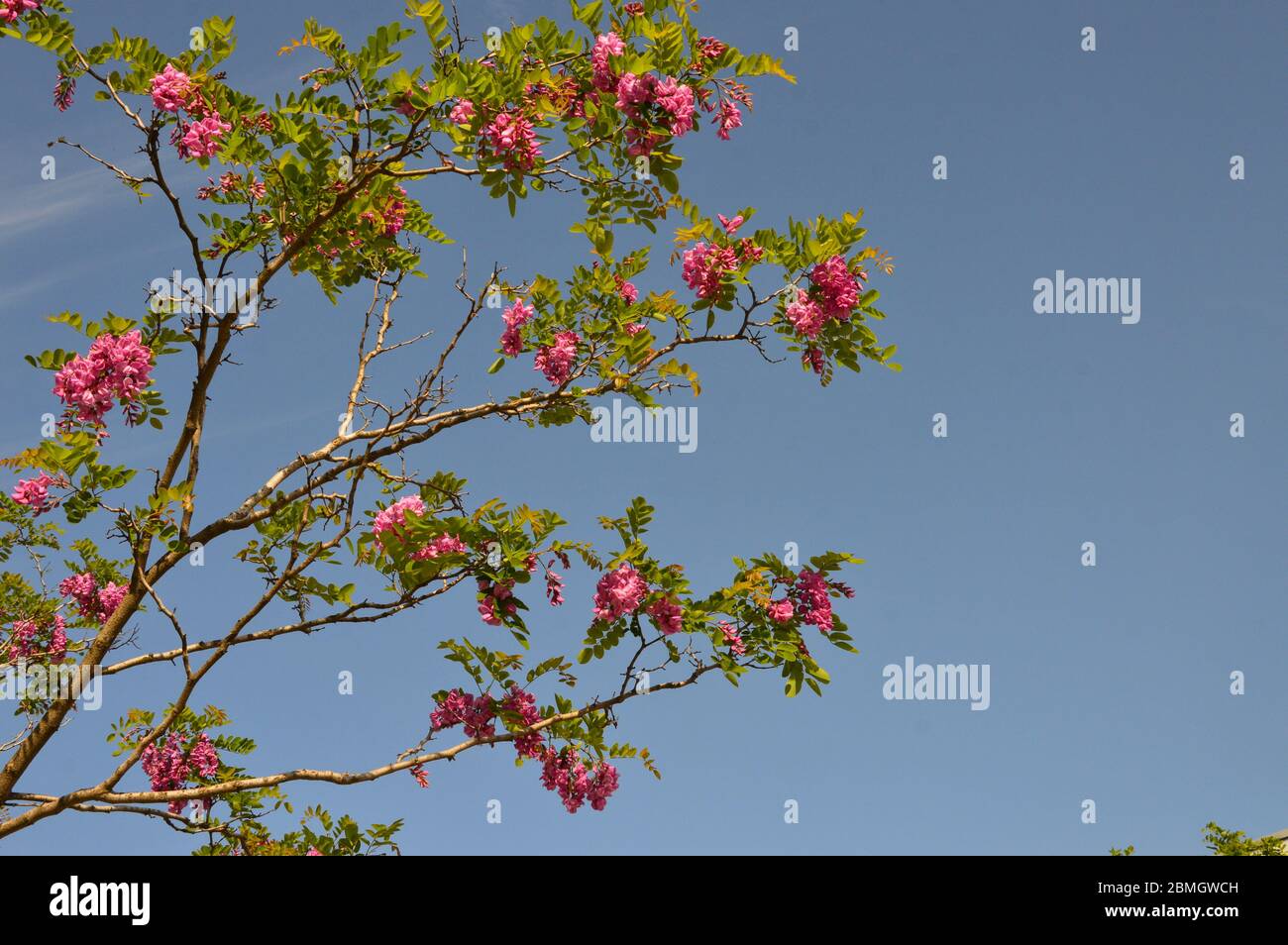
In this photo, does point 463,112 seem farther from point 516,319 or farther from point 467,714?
point 467,714

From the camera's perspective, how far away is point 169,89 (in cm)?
676

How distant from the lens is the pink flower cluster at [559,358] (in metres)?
7.89

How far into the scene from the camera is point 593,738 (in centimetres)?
736

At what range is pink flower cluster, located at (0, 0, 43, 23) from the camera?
21.4 feet

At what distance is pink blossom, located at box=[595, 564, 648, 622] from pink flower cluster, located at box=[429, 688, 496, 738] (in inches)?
47.1

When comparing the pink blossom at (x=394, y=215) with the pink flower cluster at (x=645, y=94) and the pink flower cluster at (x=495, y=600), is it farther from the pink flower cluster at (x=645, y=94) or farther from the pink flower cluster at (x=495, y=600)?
the pink flower cluster at (x=495, y=600)

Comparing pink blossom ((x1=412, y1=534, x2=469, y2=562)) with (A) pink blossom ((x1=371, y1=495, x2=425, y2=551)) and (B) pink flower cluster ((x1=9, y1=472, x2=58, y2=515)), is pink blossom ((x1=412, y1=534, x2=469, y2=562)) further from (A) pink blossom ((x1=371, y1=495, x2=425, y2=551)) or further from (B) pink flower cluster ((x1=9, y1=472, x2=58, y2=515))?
(B) pink flower cluster ((x1=9, y1=472, x2=58, y2=515))

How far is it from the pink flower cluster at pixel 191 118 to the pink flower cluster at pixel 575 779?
4.70m
